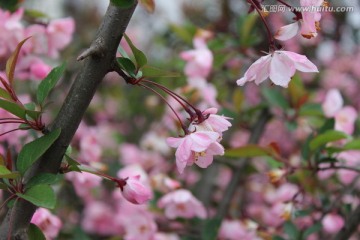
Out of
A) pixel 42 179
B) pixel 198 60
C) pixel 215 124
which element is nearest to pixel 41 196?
pixel 42 179

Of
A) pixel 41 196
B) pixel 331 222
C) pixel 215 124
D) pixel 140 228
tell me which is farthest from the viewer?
pixel 331 222

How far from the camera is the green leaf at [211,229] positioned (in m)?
1.25

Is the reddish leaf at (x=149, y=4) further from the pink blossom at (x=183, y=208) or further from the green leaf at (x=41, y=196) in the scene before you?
the pink blossom at (x=183, y=208)

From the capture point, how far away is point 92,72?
700mm

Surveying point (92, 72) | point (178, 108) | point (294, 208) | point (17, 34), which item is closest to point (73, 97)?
point (92, 72)

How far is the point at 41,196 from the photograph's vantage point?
0.64 meters

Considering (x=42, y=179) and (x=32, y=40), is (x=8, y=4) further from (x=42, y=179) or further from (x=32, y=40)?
(x=42, y=179)

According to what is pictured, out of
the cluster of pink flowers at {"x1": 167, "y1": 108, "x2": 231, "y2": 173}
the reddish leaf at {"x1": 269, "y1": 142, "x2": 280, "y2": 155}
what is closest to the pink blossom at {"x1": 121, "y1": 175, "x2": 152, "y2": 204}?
the cluster of pink flowers at {"x1": 167, "y1": 108, "x2": 231, "y2": 173}

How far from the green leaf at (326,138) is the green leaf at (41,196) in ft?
2.10

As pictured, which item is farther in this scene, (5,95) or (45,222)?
(45,222)

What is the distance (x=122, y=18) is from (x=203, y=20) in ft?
7.91

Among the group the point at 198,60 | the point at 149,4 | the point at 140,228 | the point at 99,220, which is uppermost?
the point at 149,4

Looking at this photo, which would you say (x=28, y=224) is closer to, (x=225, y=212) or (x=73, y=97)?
(x=73, y=97)

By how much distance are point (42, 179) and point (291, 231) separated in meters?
0.73
